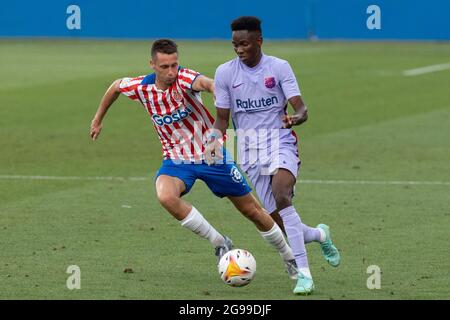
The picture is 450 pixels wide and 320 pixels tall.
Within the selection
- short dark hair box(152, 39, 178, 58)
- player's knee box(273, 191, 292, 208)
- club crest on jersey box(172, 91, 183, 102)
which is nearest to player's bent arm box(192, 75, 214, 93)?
club crest on jersey box(172, 91, 183, 102)

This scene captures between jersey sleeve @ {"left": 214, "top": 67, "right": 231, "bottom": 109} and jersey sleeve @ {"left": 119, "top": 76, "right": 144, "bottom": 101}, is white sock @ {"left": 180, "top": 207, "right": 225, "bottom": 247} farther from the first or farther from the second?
jersey sleeve @ {"left": 119, "top": 76, "right": 144, "bottom": 101}

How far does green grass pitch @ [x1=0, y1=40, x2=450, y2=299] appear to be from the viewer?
10.0 m

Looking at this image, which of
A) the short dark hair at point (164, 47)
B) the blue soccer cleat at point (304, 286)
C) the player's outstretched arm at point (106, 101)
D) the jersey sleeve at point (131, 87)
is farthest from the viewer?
the player's outstretched arm at point (106, 101)

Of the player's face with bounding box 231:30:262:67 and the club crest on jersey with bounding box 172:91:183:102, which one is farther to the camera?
the club crest on jersey with bounding box 172:91:183:102

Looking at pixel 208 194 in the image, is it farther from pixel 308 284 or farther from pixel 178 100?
pixel 308 284

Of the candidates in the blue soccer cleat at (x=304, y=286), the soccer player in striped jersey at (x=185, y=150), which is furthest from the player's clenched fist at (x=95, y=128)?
the blue soccer cleat at (x=304, y=286)

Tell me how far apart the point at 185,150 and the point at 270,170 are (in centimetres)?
102

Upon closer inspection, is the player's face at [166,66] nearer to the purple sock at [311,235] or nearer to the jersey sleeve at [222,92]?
the jersey sleeve at [222,92]

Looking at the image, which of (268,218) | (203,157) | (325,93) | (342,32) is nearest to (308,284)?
(268,218)

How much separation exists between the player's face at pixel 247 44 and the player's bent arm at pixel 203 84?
52cm

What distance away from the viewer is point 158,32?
40.5m

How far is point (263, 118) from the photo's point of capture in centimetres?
993

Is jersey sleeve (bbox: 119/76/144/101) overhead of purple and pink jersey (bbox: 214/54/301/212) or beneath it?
overhead

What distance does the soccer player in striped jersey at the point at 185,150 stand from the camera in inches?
406
